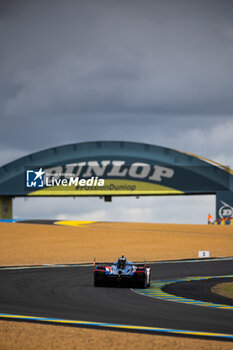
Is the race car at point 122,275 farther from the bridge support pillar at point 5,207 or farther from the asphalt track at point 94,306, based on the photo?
the bridge support pillar at point 5,207

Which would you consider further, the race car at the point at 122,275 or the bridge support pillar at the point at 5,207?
the bridge support pillar at the point at 5,207

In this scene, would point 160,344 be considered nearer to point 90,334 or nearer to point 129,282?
point 90,334

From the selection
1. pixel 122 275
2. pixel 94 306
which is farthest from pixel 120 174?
pixel 94 306

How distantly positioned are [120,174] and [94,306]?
59.3 metres

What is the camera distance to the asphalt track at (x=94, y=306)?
1769 centimetres

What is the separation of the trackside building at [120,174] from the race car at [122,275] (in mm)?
50804

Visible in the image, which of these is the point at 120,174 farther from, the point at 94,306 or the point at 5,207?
the point at 94,306

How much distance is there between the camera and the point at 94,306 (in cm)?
2084

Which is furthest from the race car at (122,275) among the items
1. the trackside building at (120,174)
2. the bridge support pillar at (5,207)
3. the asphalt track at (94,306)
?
the bridge support pillar at (5,207)

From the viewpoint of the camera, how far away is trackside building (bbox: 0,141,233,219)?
78.4 metres

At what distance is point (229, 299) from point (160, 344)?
374 inches

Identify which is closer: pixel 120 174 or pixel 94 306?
pixel 94 306

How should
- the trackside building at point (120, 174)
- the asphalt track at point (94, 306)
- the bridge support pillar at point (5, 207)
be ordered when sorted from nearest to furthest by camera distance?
the asphalt track at point (94, 306) → the trackside building at point (120, 174) → the bridge support pillar at point (5, 207)

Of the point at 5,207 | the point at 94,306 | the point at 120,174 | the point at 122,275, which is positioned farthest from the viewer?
the point at 5,207
